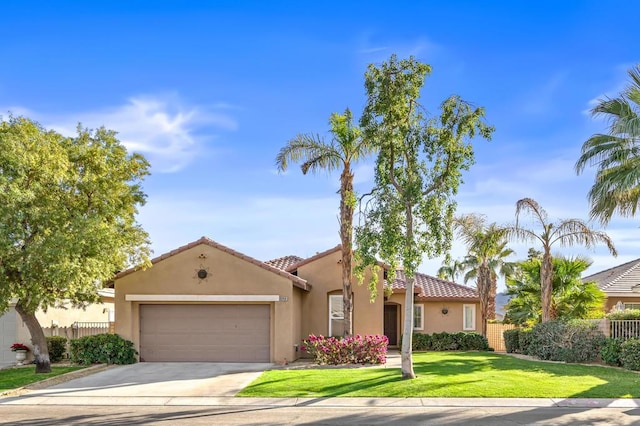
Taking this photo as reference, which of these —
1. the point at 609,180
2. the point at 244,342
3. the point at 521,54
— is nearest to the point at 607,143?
the point at 609,180

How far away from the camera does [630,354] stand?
1958cm

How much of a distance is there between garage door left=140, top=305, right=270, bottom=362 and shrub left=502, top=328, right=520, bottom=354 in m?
11.1

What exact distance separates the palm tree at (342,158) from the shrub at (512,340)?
357 inches

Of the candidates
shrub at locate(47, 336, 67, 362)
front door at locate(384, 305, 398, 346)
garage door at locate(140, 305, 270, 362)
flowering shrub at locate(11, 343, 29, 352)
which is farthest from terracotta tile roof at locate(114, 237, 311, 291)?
front door at locate(384, 305, 398, 346)

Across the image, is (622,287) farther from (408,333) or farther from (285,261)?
(408,333)

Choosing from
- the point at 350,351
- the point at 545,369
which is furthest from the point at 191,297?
the point at 545,369

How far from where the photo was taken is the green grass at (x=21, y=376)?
16745 mm

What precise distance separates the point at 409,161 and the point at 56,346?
45.5 feet

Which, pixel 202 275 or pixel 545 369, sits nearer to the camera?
pixel 545 369

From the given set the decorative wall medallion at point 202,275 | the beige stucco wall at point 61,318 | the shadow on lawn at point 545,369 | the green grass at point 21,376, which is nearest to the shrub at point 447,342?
the shadow on lawn at point 545,369

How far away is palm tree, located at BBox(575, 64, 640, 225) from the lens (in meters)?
18.9

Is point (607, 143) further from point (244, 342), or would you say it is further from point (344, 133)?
point (244, 342)

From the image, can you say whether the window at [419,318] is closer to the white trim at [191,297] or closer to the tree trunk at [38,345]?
the white trim at [191,297]

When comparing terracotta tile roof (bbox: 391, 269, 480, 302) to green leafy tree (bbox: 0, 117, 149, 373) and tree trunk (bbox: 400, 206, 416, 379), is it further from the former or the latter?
green leafy tree (bbox: 0, 117, 149, 373)
